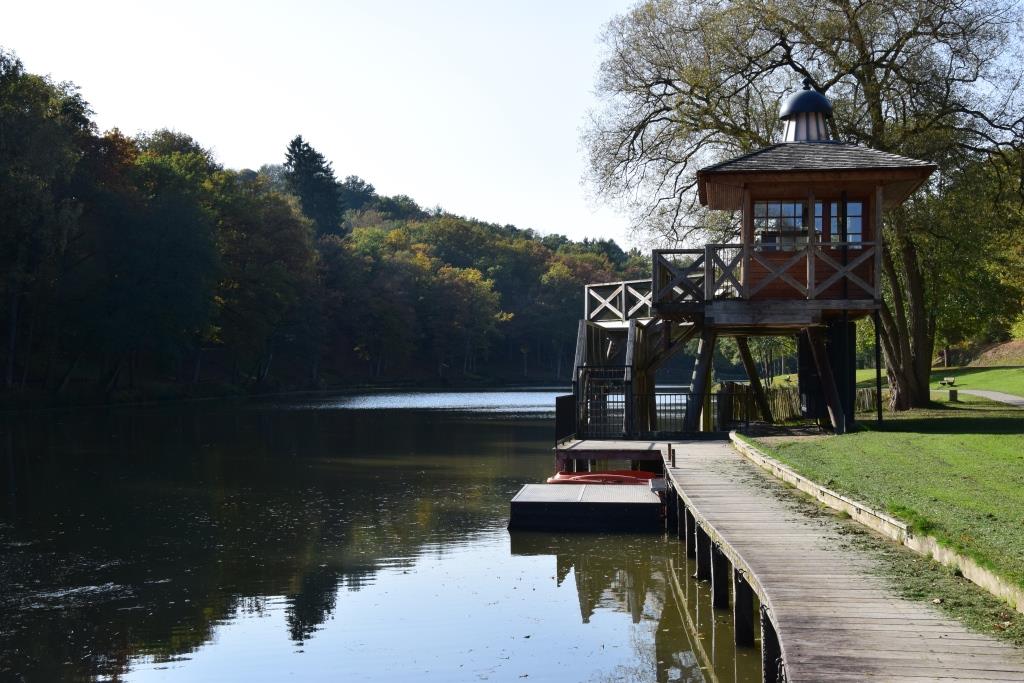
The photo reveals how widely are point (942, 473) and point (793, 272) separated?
9226mm

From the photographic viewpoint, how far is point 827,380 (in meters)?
26.1

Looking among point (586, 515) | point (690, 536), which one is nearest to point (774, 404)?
point (586, 515)

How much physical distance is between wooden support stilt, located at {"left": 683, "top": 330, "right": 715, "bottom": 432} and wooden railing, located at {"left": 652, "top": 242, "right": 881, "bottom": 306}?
6.56 ft

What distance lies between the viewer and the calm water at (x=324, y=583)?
11.5 m

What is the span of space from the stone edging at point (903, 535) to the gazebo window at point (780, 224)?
7.59 metres

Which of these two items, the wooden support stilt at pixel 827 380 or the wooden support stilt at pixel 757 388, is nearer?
the wooden support stilt at pixel 827 380

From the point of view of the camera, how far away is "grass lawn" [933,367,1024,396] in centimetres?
4903

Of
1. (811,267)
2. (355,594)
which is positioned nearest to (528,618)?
(355,594)

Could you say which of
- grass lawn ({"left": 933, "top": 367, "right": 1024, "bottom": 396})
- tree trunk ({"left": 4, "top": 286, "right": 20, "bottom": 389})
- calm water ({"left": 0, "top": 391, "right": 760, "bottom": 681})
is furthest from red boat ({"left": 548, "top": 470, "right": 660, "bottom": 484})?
tree trunk ({"left": 4, "top": 286, "right": 20, "bottom": 389})

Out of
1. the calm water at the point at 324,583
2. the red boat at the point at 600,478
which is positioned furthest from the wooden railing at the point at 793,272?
the calm water at the point at 324,583

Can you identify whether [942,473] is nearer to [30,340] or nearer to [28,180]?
[28,180]

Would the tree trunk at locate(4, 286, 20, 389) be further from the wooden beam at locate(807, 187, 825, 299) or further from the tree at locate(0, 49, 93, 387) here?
the wooden beam at locate(807, 187, 825, 299)

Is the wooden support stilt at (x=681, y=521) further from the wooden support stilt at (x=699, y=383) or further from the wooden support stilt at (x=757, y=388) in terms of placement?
the wooden support stilt at (x=757, y=388)

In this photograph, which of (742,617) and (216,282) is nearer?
(742,617)
